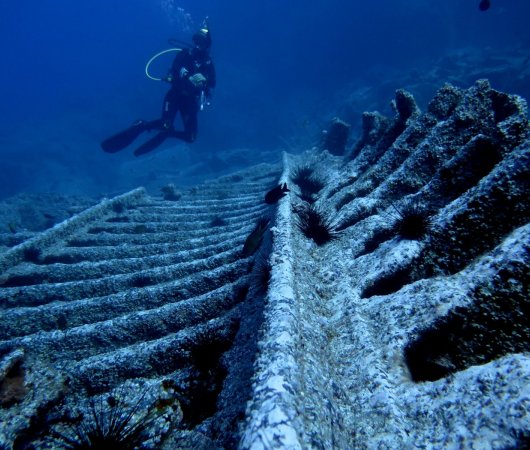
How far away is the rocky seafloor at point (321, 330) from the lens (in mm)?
1415

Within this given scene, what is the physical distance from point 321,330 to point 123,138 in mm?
14046

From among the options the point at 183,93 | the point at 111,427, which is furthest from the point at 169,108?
the point at 111,427

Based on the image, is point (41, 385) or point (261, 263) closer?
point (41, 385)

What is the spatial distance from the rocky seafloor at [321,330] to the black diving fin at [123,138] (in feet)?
34.3

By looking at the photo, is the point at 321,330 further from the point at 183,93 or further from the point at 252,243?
the point at 183,93

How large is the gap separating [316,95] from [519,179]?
190ft

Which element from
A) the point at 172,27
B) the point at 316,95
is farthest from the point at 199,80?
the point at 172,27

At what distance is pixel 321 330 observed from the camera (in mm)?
2074

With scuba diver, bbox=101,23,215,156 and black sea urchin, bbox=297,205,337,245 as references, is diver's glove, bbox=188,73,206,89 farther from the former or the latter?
black sea urchin, bbox=297,205,337,245

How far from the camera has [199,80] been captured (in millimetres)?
12102

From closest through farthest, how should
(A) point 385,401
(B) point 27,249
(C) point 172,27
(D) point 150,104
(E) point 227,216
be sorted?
(A) point 385,401
(B) point 27,249
(E) point 227,216
(D) point 150,104
(C) point 172,27

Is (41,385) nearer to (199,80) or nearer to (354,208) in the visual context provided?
(354,208)

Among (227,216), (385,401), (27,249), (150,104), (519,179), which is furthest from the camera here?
(150,104)

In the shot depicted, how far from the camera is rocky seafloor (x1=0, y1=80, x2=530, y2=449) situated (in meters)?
1.42
